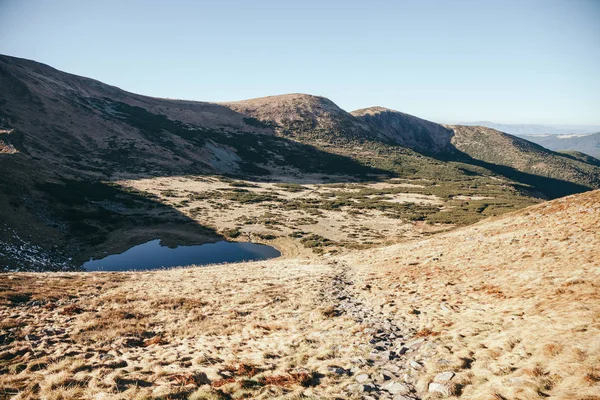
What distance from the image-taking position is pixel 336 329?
13602 mm

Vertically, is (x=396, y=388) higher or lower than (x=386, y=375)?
higher

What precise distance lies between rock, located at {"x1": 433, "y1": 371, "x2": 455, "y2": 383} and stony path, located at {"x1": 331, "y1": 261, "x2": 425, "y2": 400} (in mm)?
646

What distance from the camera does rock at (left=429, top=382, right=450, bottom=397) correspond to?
7.89 m

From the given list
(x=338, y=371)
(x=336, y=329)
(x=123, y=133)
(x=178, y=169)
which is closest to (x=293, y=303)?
(x=336, y=329)

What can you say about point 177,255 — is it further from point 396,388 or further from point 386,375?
point 396,388

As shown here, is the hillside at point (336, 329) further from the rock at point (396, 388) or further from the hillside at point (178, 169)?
the hillside at point (178, 169)

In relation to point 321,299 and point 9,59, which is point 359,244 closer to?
point 321,299

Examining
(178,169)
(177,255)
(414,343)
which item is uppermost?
(178,169)

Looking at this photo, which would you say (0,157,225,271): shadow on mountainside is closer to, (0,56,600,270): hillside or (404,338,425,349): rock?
(0,56,600,270): hillside

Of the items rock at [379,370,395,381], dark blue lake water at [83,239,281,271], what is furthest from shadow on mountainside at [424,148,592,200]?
rock at [379,370,395,381]

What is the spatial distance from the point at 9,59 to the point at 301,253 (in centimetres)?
15817

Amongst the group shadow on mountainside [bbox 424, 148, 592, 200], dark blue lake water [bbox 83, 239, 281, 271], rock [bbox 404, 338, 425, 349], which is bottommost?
dark blue lake water [bbox 83, 239, 281, 271]

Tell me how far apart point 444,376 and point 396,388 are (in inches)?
58.6

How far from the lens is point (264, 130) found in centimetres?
16525
